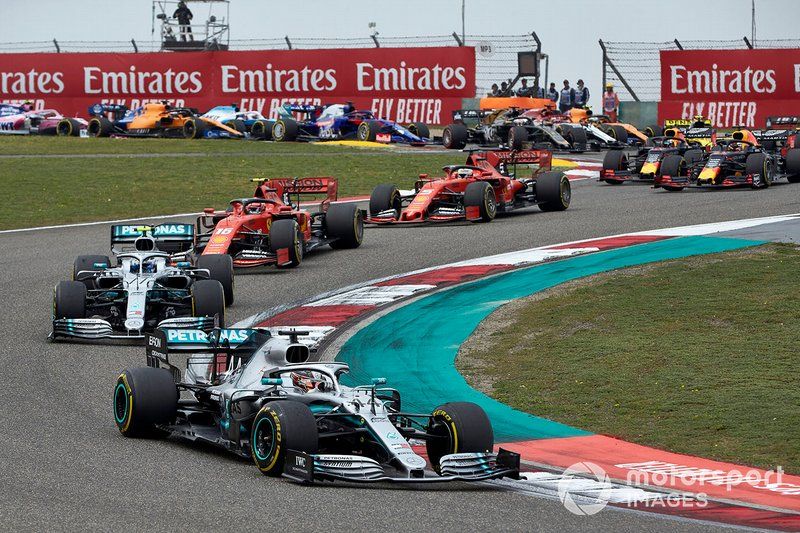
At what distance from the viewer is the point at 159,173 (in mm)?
35625

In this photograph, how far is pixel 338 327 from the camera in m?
16.3

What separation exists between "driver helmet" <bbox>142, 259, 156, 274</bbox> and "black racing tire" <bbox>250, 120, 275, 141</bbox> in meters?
27.5

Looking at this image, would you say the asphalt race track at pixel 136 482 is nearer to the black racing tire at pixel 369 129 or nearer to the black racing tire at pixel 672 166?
the black racing tire at pixel 672 166

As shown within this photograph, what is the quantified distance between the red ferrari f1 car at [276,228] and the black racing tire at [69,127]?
2481 cm

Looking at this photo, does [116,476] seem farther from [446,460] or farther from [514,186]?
[514,186]

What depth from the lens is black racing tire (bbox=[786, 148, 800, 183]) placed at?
31.0m

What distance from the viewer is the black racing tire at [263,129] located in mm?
43906

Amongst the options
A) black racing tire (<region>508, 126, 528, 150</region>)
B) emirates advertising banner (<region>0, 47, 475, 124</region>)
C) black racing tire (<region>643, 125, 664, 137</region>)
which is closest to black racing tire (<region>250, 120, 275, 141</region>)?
emirates advertising banner (<region>0, 47, 475, 124</region>)

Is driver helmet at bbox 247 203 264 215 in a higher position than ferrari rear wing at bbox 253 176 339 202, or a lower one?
lower

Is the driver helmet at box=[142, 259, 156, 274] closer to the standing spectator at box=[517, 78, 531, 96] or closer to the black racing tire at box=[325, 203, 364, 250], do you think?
the black racing tire at box=[325, 203, 364, 250]

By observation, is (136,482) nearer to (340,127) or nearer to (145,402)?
(145,402)

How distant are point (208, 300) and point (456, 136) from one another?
25.6 metres

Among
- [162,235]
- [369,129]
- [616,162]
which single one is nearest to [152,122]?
[369,129]

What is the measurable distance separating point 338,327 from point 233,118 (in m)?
29.5
